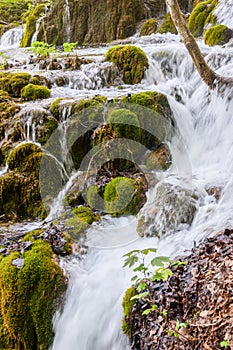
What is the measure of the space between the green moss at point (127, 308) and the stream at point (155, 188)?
0.27 ft

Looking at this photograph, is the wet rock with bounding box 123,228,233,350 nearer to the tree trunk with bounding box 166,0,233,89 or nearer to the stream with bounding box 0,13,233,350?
the stream with bounding box 0,13,233,350

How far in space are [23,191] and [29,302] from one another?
9.39ft

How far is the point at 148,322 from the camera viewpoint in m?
3.04

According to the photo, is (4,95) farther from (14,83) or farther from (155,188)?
(155,188)

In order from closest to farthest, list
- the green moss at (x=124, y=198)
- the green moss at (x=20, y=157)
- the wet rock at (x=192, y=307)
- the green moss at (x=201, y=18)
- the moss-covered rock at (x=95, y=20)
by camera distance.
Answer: the wet rock at (x=192, y=307), the green moss at (x=124, y=198), the green moss at (x=20, y=157), the green moss at (x=201, y=18), the moss-covered rock at (x=95, y=20)

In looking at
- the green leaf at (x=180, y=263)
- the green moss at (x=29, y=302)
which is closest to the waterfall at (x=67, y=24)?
the green moss at (x=29, y=302)

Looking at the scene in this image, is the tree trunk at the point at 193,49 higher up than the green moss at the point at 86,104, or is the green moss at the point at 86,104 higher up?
the tree trunk at the point at 193,49

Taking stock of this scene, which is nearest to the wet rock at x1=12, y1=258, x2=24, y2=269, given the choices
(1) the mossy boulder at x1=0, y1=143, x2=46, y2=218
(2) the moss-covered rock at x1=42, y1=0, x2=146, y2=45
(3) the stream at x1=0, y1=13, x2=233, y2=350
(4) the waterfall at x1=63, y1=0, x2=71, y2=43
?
(3) the stream at x1=0, y1=13, x2=233, y2=350

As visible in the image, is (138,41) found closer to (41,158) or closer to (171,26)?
(171,26)

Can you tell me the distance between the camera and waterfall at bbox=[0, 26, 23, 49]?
17.5m

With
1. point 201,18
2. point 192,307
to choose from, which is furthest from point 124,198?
point 201,18

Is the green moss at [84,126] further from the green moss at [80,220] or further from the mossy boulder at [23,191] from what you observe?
the green moss at [80,220]

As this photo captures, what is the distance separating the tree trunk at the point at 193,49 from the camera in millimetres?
5980

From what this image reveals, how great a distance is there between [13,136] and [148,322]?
15.9ft
